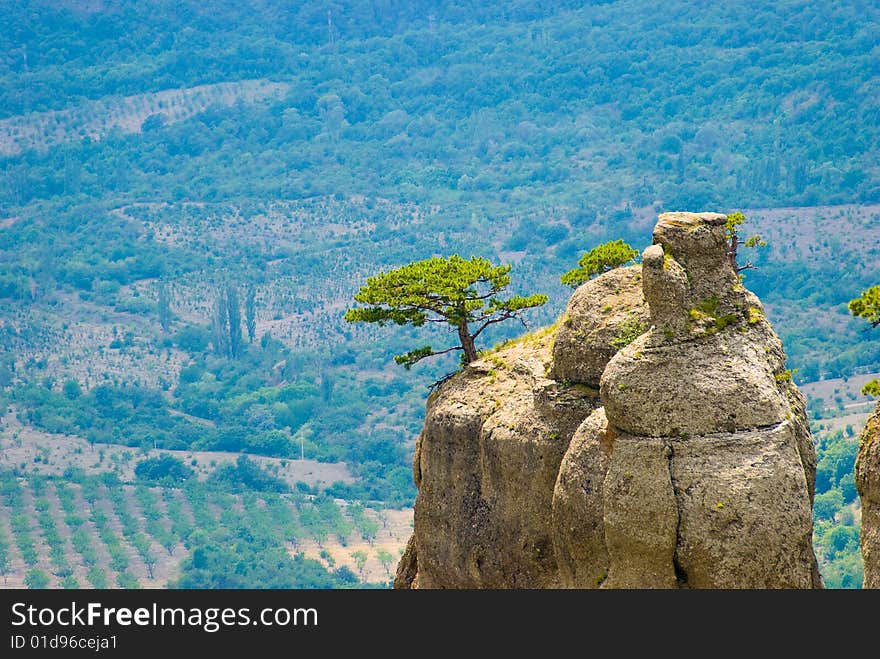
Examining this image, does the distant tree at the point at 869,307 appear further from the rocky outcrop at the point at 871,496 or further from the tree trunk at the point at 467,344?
the tree trunk at the point at 467,344

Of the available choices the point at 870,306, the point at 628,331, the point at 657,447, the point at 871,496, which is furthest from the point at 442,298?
the point at 871,496

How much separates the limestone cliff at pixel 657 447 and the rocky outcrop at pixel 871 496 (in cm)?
226

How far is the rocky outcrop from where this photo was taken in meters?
38.3

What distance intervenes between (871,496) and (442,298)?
19.7 m

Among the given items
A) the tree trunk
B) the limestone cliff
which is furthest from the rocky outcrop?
the tree trunk

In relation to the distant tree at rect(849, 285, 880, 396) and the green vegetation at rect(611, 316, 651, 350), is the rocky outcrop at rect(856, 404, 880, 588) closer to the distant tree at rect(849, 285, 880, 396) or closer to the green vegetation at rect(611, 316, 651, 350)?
the distant tree at rect(849, 285, 880, 396)

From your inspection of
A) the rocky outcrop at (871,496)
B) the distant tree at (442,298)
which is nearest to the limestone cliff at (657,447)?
the rocky outcrop at (871,496)

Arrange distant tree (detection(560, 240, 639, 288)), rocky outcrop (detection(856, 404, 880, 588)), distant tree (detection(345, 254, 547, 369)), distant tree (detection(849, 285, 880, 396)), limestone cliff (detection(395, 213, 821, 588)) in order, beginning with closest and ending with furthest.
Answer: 1. rocky outcrop (detection(856, 404, 880, 588))
2. distant tree (detection(849, 285, 880, 396))
3. limestone cliff (detection(395, 213, 821, 588))
4. distant tree (detection(560, 240, 639, 288))
5. distant tree (detection(345, 254, 547, 369))

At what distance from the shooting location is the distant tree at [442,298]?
181ft

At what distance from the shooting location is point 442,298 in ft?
181

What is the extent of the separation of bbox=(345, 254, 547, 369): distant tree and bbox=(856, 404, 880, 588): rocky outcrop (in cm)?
1747

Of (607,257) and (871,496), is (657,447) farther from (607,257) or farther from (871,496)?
(607,257)
